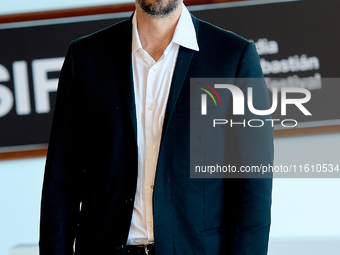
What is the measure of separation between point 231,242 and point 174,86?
0.45 metres

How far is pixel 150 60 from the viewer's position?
1202 mm

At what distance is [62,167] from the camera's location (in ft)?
4.06

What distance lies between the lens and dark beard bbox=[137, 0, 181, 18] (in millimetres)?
1164

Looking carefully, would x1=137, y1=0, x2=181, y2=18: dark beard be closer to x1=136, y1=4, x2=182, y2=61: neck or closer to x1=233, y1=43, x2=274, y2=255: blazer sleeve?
x1=136, y1=4, x2=182, y2=61: neck

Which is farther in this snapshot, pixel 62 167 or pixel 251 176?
pixel 62 167

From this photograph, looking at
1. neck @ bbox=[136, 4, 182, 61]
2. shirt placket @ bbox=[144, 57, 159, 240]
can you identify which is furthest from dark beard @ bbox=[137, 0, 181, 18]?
shirt placket @ bbox=[144, 57, 159, 240]

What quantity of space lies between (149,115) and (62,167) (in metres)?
0.31

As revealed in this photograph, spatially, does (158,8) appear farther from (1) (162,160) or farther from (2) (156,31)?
(1) (162,160)

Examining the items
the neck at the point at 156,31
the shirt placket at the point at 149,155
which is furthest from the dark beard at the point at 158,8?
the shirt placket at the point at 149,155

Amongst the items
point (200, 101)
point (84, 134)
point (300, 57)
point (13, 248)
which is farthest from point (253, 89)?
point (13, 248)

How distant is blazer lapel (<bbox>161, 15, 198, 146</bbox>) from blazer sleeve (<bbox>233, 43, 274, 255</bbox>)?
140mm

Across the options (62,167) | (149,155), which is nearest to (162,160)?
(149,155)

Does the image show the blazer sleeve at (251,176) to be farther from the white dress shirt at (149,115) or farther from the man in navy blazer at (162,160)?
the white dress shirt at (149,115)

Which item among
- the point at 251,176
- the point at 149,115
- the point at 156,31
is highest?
the point at 156,31
